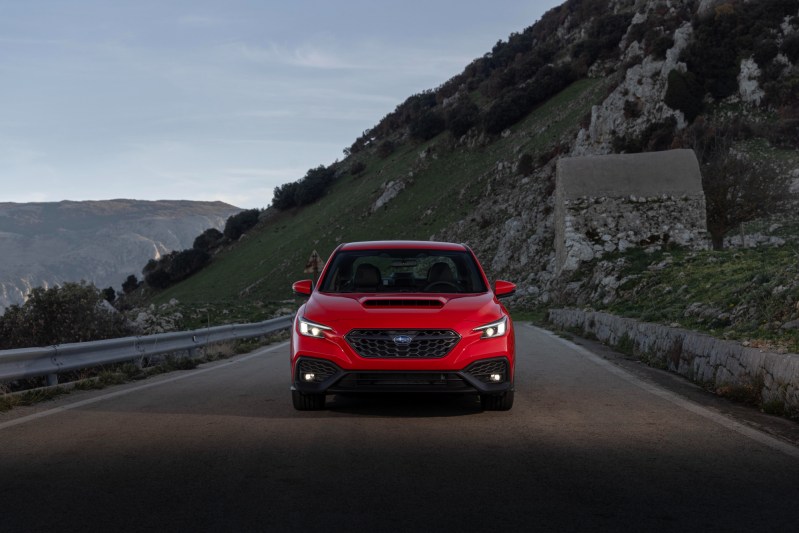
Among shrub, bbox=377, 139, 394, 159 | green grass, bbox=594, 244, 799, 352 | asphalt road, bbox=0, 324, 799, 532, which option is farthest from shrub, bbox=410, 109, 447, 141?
asphalt road, bbox=0, 324, 799, 532

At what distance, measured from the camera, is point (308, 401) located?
7.68 meters

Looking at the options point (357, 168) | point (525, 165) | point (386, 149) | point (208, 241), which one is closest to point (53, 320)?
point (525, 165)

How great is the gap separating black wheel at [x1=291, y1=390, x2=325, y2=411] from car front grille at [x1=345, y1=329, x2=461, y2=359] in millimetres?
848

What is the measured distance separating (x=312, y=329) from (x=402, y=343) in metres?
0.85

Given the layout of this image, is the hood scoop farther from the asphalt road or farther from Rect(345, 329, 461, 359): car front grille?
the asphalt road

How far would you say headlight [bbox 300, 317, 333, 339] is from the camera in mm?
7258

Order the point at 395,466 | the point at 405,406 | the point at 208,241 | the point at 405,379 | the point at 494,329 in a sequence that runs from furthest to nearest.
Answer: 1. the point at 208,241
2. the point at 405,406
3. the point at 494,329
4. the point at 405,379
5. the point at 395,466

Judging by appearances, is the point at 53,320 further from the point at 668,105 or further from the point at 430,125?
the point at 430,125

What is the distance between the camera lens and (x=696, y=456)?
225 inches

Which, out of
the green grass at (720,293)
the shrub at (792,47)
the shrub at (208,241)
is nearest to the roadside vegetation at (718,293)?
the green grass at (720,293)

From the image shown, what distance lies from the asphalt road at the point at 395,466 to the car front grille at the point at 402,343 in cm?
60

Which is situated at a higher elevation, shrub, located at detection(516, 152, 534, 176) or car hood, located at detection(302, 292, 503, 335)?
shrub, located at detection(516, 152, 534, 176)

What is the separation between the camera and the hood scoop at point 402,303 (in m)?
7.44

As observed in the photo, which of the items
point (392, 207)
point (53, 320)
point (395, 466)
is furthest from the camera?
point (392, 207)
